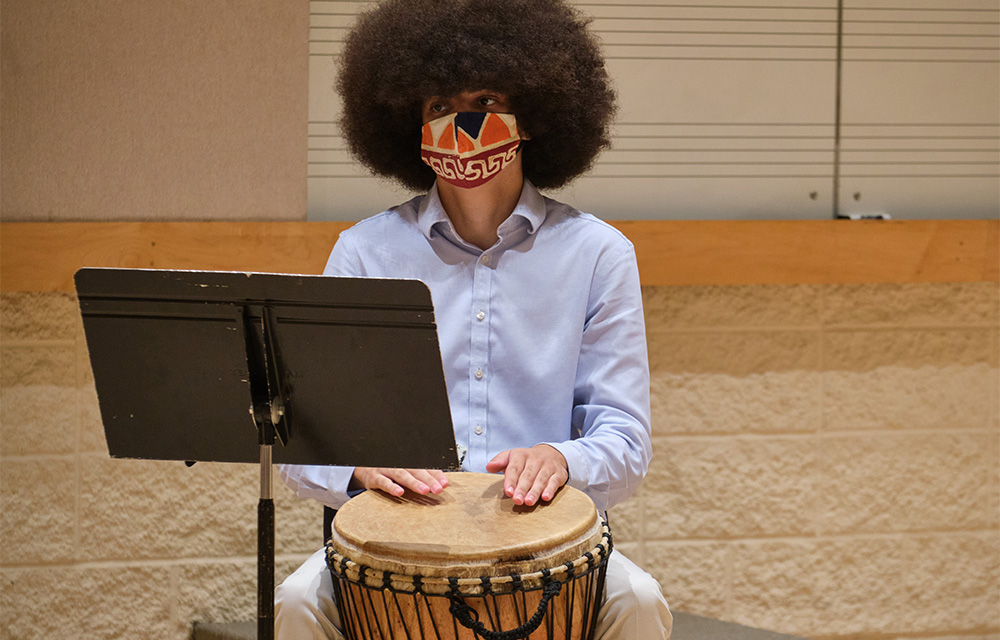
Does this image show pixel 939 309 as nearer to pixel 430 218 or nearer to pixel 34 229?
pixel 430 218

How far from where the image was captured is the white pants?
1.75 meters

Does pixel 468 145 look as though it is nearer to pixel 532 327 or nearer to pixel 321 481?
pixel 532 327

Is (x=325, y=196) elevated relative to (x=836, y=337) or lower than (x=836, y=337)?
elevated

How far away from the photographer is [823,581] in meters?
3.13

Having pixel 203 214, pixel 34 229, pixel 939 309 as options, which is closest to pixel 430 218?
pixel 203 214

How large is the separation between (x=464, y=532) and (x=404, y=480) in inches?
8.7

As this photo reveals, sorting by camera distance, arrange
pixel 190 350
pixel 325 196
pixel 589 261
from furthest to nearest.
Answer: pixel 325 196, pixel 589 261, pixel 190 350

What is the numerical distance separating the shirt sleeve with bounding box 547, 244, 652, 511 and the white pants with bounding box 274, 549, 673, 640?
213mm

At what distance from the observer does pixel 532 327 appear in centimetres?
215

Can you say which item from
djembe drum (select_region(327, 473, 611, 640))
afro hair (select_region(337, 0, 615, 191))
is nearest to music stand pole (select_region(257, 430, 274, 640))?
djembe drum (select_region(327, 473, 611, 640))

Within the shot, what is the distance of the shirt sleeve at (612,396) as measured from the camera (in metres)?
1.95

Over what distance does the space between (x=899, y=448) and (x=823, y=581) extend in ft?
1.67

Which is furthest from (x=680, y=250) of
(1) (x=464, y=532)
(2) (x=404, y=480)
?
(1) (x=464, y=532)

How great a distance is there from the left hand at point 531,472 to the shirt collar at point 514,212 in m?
0.60
